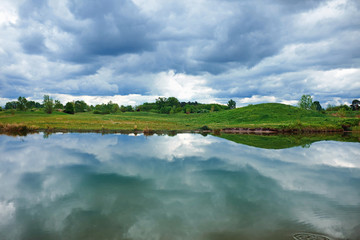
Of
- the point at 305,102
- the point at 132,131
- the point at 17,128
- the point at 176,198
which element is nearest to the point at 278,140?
the point at 132,131

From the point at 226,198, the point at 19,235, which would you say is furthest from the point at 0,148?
the point at 226,198

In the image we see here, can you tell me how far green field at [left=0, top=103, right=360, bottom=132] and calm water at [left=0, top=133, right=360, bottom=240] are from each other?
1252 inches

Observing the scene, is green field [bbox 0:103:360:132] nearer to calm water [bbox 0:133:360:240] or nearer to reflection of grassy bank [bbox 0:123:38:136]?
reflection of grassy bank [bbox 0:123:38:136]

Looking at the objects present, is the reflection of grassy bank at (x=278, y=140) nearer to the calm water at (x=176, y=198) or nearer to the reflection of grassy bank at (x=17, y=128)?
the calm water at (x=176, y=198)

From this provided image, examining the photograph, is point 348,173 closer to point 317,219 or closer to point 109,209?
point 317,219

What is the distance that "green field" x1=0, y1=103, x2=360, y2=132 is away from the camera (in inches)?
2168

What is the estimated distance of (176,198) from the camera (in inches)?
488

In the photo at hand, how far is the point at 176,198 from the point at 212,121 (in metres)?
75.6

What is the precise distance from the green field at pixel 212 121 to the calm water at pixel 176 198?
3180 centimetres

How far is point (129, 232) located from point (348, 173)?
19.3 metres

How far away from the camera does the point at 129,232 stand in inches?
342

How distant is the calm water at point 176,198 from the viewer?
8.94 m

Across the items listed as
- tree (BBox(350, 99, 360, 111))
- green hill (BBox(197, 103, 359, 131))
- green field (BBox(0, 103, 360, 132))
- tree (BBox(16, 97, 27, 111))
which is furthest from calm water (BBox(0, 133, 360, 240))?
tree (BBox(350, 99, 360, 111))

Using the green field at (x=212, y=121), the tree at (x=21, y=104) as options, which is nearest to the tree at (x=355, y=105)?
the green field at (x=212, y=121)
